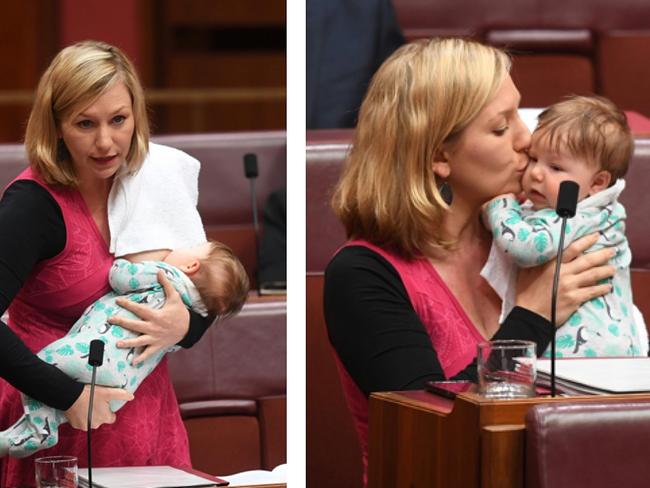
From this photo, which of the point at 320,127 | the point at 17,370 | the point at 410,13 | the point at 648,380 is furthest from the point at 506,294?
the point at 410,13

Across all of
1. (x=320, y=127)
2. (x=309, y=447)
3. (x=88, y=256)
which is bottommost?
(x=309, y=447)

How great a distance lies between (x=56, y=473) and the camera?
111 centimetres

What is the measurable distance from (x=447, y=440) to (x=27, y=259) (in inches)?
14.2

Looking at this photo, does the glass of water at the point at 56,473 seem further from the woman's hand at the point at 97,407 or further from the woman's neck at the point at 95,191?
the woman's neck at the point at 95,191

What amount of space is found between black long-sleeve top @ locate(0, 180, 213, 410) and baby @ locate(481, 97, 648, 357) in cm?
42

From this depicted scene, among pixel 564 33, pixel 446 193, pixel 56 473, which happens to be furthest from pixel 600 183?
pixel 564 33

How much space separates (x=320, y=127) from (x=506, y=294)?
0.62 m

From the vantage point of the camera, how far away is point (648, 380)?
1.14m

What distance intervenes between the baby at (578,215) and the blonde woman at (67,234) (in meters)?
0.34

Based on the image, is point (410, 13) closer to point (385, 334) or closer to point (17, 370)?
point (385, 334)

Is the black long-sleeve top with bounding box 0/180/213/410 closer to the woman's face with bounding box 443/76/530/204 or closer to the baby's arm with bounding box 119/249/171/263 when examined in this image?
the baby's arm with bounding box 119/249/171/263

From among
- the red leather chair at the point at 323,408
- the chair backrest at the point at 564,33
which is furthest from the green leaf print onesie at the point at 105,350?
the chair backrest at the point at 564,33

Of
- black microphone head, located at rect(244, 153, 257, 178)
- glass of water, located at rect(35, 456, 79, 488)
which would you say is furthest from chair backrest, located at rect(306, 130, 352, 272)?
glass of water, located at rect(35, 456, 79, 488)

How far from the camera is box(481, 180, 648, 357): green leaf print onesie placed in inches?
51.3
